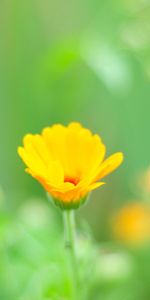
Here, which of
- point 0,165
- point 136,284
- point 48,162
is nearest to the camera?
point 48,162

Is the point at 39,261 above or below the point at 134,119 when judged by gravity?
below

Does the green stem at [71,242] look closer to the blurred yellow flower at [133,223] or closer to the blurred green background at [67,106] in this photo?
the blurred green background at [67,106]

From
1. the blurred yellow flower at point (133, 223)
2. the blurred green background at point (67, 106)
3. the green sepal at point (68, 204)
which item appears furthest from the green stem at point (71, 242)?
the blurred yellow flower at point (133, 223)

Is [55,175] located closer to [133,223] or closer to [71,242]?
[71,242]

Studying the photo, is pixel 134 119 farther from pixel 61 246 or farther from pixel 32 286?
pixel 32 286

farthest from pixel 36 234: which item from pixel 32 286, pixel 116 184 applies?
pixel 116 184

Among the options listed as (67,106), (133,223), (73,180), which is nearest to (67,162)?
(73,180)
